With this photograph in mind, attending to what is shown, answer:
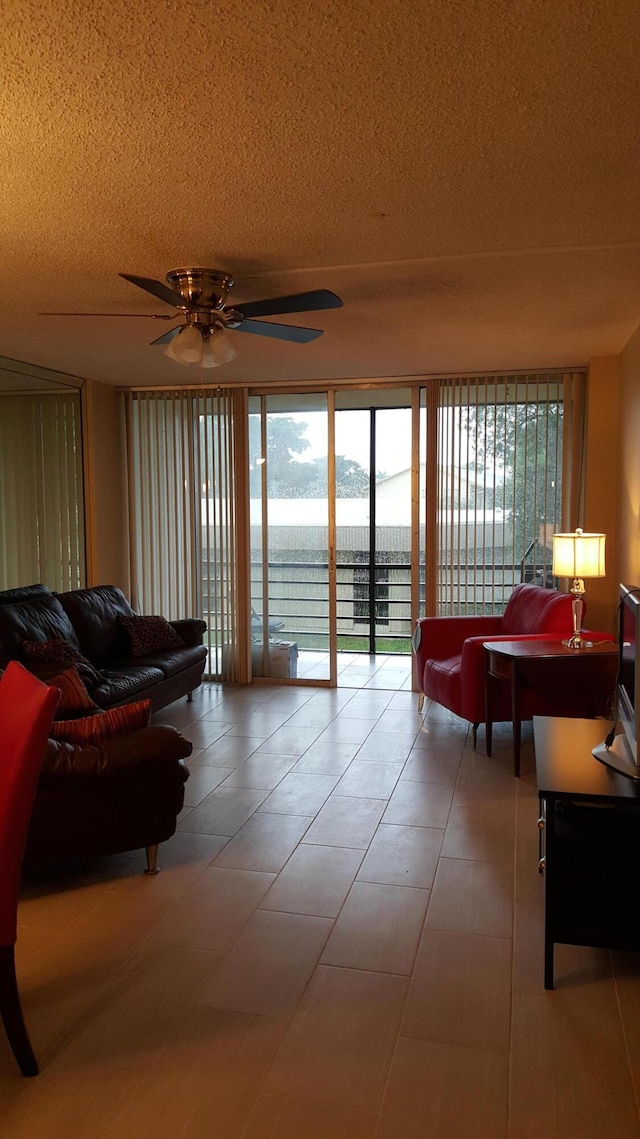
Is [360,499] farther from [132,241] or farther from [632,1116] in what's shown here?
[632,1116]

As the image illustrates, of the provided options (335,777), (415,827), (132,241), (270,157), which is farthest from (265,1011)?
(132,241)

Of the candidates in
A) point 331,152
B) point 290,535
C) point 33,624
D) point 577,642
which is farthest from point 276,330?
point 290,535

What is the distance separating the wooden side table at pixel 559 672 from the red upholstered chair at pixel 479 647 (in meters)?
0.09

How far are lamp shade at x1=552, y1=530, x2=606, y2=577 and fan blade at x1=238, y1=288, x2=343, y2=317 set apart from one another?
2171 millimetres

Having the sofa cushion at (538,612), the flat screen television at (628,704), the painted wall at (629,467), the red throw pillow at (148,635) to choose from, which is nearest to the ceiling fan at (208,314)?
the flat screen television at (628,704)

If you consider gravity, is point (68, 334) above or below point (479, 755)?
above

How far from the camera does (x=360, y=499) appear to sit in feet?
21.7

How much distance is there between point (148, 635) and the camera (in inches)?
221

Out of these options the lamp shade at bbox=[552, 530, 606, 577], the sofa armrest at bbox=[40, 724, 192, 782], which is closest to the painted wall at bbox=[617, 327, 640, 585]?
the lamp shade at bbox=[552, 530, 606, 577]

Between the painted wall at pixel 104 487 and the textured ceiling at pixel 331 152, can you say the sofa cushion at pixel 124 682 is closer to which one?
the painted wall at pixel 104 487

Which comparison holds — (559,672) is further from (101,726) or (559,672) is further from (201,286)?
(201,286)

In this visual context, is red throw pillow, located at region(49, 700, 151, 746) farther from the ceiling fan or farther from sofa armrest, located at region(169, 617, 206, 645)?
sofa armrest, located at region(169, 617, 206, 645)

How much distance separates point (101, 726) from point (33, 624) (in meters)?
2.04

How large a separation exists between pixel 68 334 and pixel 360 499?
9.35 ft
